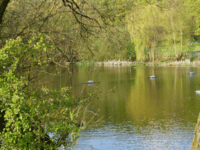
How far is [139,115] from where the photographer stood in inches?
500

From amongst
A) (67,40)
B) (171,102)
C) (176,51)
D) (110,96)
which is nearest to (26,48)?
(67,40)

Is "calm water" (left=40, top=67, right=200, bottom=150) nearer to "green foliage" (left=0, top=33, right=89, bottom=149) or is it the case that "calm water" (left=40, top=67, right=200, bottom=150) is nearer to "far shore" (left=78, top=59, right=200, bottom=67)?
"green foliage" (left=0, top=33, right=89, bottom=149)

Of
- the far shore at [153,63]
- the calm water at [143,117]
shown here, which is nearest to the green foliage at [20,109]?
the calm water at [143,117]

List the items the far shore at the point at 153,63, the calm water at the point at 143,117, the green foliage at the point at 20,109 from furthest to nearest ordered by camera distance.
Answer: the far shore at the point at 153,63
the calm water at the point at 143,117
the green foliage at the point at 20,109

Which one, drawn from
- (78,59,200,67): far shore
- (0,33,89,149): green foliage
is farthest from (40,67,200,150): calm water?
(78,59,200,67): far shore

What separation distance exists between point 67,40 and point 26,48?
1.42 m

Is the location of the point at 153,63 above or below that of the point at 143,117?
above

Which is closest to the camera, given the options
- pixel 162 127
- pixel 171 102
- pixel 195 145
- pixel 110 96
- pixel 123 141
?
pixel 195 145

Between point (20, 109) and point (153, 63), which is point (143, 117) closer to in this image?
point (20, 109)

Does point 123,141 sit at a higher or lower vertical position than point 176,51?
lower

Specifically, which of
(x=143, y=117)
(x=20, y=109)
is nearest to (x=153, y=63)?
(x=143, y=117)

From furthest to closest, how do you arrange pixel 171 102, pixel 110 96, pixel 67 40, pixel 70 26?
pixel 110 96 < pixel 171 102 < pixel 70 26 < pixel 67 40

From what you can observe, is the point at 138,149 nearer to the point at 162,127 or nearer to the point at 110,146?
the point at 110,146

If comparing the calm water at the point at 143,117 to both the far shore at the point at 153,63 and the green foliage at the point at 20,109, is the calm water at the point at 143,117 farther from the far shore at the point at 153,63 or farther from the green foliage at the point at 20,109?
the far shore at the point at 153,63
